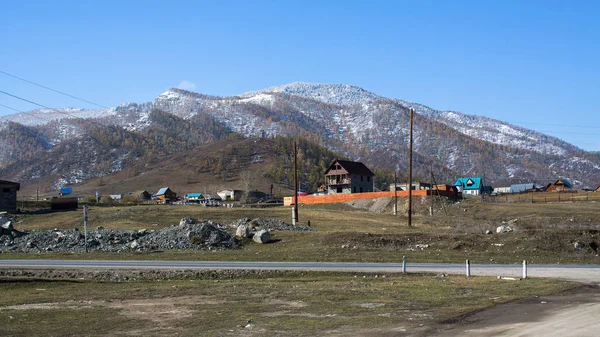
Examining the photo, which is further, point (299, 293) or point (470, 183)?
point (470, 183)

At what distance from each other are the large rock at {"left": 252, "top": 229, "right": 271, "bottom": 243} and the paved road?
12.4 metres

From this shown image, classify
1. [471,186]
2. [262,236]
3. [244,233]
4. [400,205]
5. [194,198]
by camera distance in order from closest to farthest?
[262,236] < [244,233] < [400,205] < [194,198] < [471,186]

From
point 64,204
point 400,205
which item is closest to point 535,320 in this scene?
point 400,205

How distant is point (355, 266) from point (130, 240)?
76.5 feet

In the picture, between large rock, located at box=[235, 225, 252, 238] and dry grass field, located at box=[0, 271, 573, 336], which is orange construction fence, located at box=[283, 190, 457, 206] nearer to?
large rock, located at box=[235, 225, 252, 238]

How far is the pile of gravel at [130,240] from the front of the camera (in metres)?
49.4

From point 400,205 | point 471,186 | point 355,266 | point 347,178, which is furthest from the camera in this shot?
point 471,186

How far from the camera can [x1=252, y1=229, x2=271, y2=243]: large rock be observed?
168ft

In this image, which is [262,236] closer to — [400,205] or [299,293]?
[299,293]

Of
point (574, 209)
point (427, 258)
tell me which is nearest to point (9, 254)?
point (427, 258)

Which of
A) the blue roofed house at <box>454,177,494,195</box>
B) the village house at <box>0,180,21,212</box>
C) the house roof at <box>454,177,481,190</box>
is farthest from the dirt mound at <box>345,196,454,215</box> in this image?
the house roof at <box>454,177,481,190</box>

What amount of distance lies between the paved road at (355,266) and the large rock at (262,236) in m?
12.4

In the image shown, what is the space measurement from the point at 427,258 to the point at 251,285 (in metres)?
15.7

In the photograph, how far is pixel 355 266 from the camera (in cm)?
3566
